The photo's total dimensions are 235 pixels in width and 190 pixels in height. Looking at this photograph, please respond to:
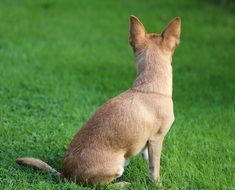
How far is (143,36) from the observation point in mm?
6074

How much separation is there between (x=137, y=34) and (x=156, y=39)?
7.9 inches

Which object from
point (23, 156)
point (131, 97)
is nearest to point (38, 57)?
point (23, 156)

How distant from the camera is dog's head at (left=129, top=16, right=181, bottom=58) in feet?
19.7

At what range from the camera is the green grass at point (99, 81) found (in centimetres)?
632

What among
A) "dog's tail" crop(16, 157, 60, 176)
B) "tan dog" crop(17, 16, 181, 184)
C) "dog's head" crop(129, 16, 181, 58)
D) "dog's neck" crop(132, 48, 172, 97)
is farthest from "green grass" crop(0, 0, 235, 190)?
"dog's head" crop(129, 16, 181, 58)

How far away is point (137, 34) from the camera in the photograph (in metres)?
6.04

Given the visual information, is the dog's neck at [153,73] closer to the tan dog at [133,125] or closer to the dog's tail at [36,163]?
the tan dog at [133,125]

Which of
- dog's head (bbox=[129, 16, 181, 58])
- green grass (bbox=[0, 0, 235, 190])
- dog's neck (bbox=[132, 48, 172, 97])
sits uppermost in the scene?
dog's head (bbox=[129, 16, 181, 58])

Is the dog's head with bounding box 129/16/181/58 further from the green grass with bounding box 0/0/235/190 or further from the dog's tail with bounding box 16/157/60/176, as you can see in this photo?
the dog's tail with bounding box 16/157/60/176

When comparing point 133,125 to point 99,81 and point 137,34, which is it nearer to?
point 137,34

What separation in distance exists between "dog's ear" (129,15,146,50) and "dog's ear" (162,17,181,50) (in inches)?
8.1

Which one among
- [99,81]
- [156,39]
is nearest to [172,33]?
[156,39]

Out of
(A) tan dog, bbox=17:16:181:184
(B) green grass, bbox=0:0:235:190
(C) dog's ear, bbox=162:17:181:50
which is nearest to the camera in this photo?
(A) tan dog, bbox=17:16:181:184

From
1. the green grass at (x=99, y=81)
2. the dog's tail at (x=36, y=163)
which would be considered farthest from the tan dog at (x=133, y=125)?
the green grass at (x=99, y=81)
